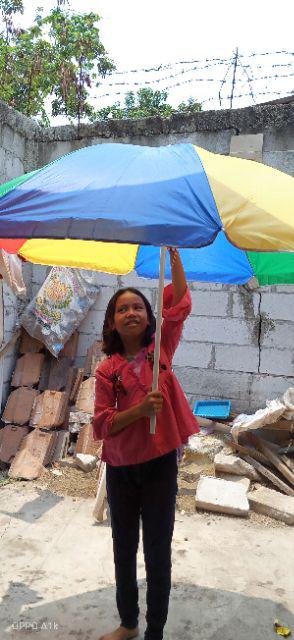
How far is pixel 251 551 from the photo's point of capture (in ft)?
11.6

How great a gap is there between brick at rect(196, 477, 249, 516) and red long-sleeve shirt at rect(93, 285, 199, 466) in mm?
2097

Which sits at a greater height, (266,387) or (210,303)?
(210,303)

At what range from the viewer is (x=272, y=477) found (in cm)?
446

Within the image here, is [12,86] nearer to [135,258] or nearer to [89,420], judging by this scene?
[89,420]

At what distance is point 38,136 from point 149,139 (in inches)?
52.1

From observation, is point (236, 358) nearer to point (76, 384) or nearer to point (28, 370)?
point (76, 384)

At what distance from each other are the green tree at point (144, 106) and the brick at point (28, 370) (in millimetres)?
12563

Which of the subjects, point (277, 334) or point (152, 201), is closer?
point (152, 201)

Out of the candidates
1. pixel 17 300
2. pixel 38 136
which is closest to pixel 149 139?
pixel 38 136

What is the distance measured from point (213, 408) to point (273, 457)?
32.7 inches

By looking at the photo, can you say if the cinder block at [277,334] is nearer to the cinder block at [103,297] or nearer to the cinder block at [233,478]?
the cinder block at [233,478]

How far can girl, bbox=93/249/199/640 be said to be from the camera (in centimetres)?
213

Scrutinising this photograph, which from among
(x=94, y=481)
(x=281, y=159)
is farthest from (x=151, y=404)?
(x=281, y=159)

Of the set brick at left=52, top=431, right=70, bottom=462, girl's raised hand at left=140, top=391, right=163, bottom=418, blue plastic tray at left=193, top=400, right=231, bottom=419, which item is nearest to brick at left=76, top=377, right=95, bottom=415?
brick at left=52, top=431, right=70, bottom=462
